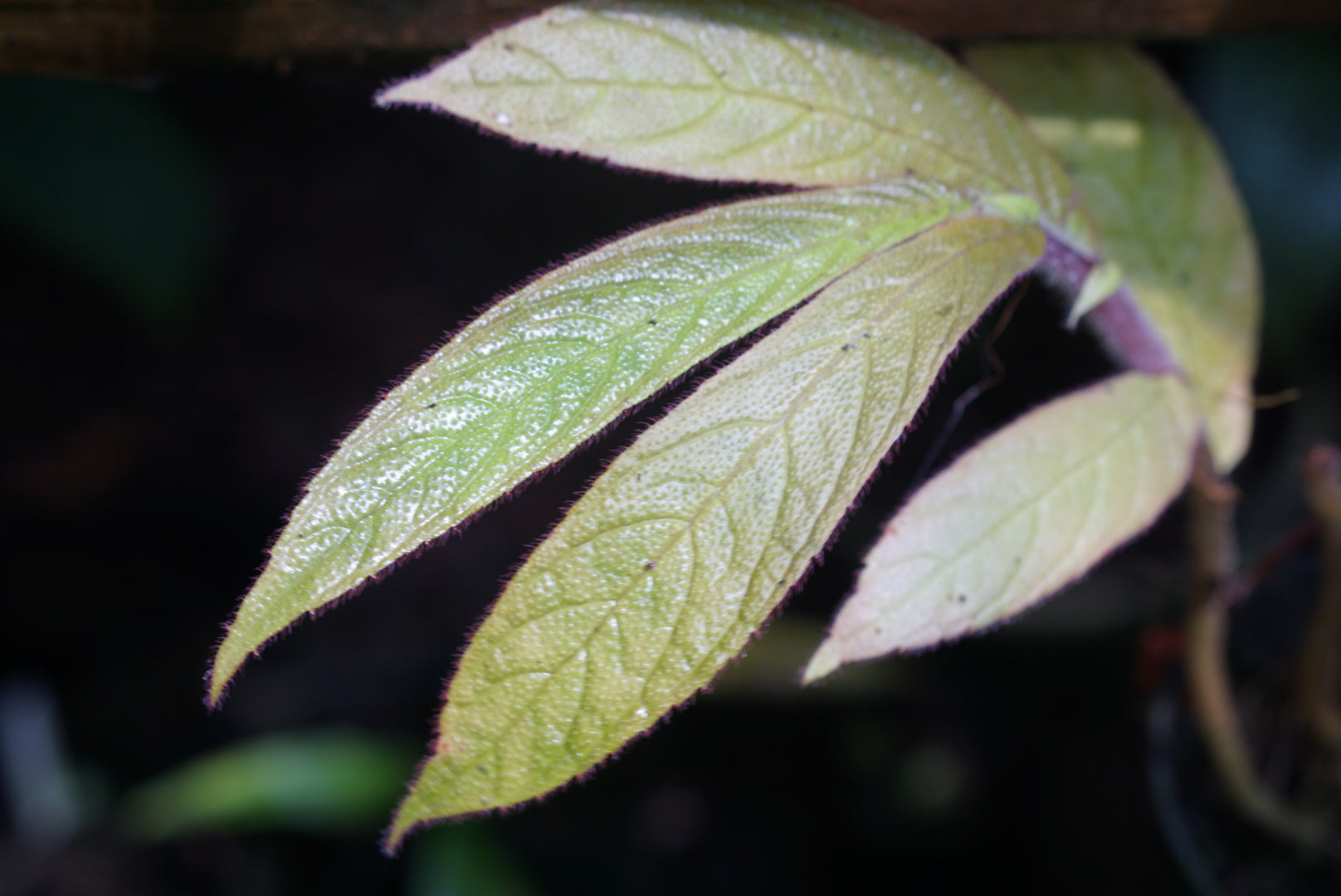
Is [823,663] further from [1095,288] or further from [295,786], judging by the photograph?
[295,786]

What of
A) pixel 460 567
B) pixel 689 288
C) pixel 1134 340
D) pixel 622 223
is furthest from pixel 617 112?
pixel 460 567

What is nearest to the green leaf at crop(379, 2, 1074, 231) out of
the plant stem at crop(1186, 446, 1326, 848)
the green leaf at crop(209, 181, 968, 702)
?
the green leaf at crop(209, 181, 968, 702)

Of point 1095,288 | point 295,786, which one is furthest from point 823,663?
point 295,786

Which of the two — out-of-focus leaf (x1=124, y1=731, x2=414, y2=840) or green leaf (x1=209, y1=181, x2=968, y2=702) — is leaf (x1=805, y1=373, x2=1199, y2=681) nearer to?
green leaf (x1=209, y1=181, x2=968, y2=702)

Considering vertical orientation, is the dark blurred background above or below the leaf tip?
below

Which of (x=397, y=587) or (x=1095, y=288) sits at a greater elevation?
(x=1095, y=288)

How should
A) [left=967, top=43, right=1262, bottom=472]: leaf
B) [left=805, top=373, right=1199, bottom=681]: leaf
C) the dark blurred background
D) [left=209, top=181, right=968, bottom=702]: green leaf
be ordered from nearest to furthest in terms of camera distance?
1. [left=209, top=181, right=968, bottom=702]: green leaf
2. [left=805, top=373, right=1199, bottom=681]: leaf
3. [left=967, top=43, right=1262, bottom=472]: leaf
4. the dark blurred background
